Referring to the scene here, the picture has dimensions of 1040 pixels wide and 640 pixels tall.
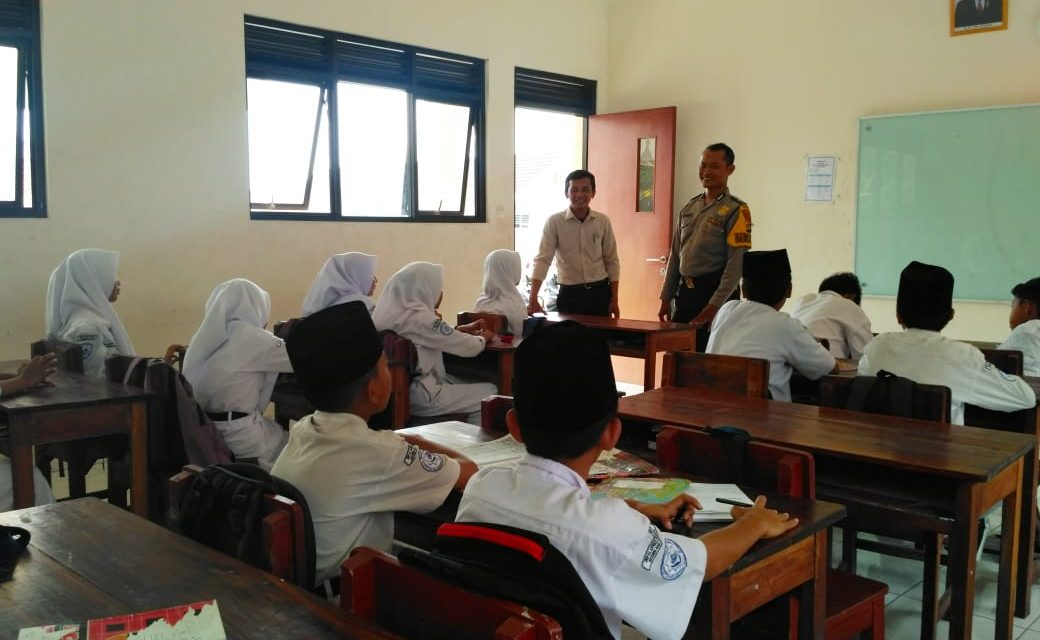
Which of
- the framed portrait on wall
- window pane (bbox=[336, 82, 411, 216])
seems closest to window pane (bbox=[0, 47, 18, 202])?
window pane (bbox=[336, 82, 411, 216])

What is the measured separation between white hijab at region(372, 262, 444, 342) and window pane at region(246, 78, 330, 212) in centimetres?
199

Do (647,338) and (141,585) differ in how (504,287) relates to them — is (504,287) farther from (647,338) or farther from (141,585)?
(141,585)

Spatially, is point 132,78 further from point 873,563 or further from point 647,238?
point 873,563

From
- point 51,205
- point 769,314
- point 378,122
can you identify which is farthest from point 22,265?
point 769,314

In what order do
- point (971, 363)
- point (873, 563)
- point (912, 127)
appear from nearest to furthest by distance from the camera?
point (971, 363) < point (873, 563) < point (912, 127)

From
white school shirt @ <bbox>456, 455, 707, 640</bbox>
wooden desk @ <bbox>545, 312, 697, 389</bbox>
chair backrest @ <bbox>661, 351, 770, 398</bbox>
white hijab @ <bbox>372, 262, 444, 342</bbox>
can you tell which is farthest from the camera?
wooden desk @ <bbox>545, 312, 697, 389</bbox>

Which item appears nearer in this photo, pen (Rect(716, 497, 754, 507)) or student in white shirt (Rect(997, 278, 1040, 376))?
pen (Rect(716, 497, 754, 507))

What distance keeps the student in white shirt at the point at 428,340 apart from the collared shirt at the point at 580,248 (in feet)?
5.81

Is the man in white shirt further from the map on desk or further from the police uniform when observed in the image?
the map on desk

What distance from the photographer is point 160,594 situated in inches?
50.8

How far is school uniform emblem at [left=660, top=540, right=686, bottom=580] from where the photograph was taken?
1.31m

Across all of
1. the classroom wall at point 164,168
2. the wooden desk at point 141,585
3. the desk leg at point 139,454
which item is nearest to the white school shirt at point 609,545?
the wooden desk at point 141,585

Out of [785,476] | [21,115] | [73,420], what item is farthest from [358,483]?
[21,115]

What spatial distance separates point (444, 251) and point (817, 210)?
2.78 meters
